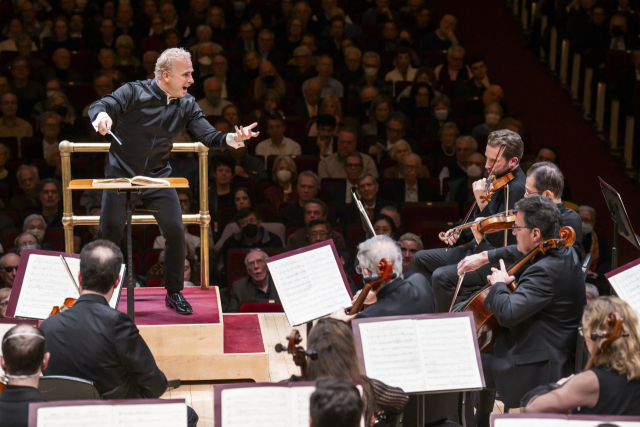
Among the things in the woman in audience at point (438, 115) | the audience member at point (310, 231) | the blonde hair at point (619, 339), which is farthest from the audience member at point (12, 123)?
the blonde hair at point (619, 339)

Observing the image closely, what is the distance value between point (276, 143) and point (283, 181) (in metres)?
0.66

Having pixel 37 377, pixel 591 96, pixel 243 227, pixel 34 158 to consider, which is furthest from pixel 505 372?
pixel 591 96

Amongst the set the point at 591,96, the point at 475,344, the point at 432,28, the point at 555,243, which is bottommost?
the point at 475,344

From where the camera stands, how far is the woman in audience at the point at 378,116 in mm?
7496

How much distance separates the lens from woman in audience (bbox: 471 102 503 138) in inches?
291

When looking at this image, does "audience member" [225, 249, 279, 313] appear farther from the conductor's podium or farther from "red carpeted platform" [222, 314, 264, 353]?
the conductor's podium

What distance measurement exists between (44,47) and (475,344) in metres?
6.94

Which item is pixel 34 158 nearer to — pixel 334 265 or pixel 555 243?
pixel 334 265

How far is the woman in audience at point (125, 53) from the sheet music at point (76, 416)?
611 centimetres

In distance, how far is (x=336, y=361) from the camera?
2.52 m

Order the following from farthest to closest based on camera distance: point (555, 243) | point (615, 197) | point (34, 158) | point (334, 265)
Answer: point (34, 158) → point (615, 197) → point (334, 265) → point (555, 243)

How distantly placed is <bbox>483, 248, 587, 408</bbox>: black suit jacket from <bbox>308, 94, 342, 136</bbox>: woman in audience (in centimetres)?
435

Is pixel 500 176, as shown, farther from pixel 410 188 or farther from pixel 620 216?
pixel 410 188

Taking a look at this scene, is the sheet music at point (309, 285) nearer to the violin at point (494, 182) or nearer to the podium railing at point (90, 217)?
the violin at point (494, 182)
